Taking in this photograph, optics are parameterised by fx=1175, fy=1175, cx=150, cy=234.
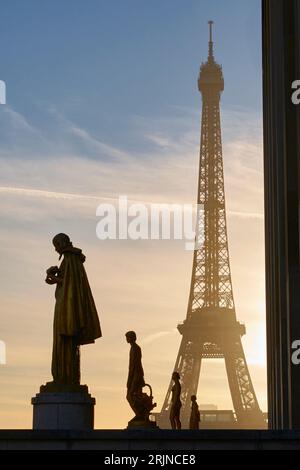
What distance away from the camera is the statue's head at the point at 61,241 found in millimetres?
22094

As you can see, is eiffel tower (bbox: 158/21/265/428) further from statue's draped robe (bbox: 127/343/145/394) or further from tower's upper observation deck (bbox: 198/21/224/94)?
statue's draped robe (bbox: 127/343/145/394)

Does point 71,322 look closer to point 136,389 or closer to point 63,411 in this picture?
point 63,411

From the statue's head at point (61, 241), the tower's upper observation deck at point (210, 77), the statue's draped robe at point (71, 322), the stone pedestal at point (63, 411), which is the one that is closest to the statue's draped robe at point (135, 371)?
the statue's draped robe at point (71, 322)

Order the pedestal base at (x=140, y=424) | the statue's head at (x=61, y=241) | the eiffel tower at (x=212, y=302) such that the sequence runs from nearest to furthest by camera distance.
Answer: the pedestal base at (x=140, y=424) < the statue's head at (x=61, y=241) < the eiffel tower at (x=212, y=302)

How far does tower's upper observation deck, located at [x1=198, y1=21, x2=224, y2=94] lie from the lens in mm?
104125

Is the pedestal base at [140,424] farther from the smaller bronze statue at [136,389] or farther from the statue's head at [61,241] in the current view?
the statue's head at [61,241]

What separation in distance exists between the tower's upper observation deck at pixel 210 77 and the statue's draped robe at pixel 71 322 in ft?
272

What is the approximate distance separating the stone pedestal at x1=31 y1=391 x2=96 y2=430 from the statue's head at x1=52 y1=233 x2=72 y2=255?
2748 mm

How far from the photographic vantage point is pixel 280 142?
37.4 m

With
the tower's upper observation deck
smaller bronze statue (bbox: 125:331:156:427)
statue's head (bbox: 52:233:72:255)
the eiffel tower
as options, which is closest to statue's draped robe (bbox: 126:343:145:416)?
smaller bronze statue (bbox: 125:331:156:427)

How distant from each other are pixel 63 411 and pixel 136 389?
1.99 meters

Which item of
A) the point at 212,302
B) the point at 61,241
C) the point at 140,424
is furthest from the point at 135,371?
the point at 212,302
